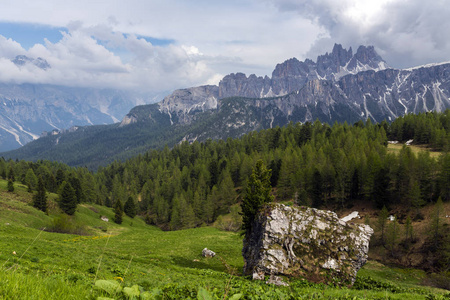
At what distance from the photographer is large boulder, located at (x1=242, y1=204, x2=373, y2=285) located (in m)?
20.0

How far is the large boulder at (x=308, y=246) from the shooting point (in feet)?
65.5

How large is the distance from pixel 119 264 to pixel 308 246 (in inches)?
681

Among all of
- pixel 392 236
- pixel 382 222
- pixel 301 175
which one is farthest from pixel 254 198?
pixel 301 175

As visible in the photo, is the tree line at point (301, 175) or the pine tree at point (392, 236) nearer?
the pine tree at point (392, 236)

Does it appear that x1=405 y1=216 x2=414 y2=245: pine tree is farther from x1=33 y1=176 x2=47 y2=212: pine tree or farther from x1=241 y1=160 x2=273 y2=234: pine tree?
x1=33 y1=176 x2=47 y2=212: pine tree

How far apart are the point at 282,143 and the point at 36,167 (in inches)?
5300

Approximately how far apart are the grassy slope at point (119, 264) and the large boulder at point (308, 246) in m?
2.06

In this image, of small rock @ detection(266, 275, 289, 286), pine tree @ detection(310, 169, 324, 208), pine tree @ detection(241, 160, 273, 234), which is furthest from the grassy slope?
pine tree @ detection(310, 169, 324, 208)

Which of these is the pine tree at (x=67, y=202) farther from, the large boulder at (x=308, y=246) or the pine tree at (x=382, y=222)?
the pine tree at (x=382, y=222)

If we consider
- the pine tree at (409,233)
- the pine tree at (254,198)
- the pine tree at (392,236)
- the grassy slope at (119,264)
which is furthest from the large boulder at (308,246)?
the pine tree at (409,233)

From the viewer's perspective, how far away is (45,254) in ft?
66.5

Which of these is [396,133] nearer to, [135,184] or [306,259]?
[306,259]

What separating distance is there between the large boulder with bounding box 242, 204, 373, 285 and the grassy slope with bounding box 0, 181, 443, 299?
2064 millimetres

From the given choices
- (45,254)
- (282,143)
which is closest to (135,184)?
(282,143)
